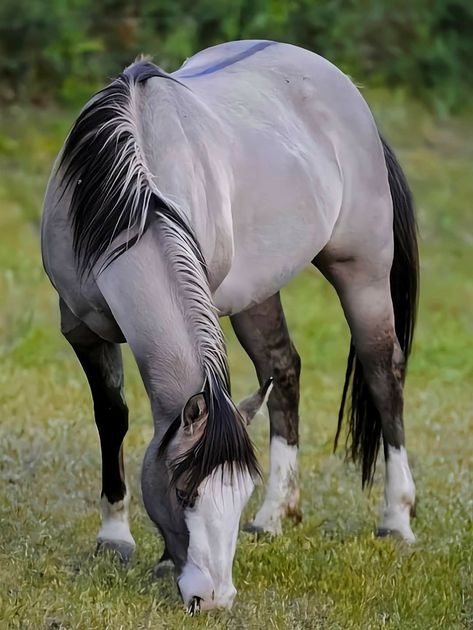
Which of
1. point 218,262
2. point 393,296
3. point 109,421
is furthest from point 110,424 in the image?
point 393,296

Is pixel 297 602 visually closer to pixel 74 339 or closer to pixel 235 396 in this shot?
pixel 74 339

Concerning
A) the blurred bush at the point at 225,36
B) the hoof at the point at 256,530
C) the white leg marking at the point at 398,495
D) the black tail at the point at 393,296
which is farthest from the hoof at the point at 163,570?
the blurred bush at the point at 225,36

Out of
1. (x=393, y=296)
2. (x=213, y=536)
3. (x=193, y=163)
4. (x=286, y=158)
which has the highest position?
(x=193, y=163)

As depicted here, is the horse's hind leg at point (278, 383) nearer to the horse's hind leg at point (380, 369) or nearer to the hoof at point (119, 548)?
the horse's hind leg at point (380, 369)

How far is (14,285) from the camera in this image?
32.0 feet

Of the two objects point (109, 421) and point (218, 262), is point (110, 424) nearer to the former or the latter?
point (109, 421)

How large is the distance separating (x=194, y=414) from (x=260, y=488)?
92.0 inches

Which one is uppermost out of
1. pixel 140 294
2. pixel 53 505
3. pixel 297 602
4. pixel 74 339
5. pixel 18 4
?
pixel 140 294

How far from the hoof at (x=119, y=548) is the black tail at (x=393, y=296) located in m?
1.21

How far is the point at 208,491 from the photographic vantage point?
349 cm

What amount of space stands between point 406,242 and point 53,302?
462cm

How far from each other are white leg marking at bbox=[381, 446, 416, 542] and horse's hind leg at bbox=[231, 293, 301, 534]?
14.8 inches

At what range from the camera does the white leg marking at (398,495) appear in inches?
204

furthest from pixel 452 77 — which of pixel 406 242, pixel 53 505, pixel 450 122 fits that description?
pixel 53 505
